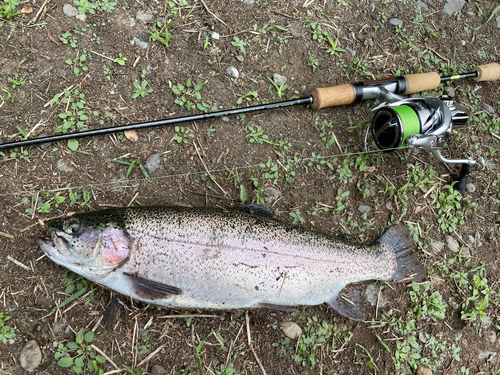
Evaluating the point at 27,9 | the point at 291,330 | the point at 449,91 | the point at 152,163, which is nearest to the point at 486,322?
the point at 291,330

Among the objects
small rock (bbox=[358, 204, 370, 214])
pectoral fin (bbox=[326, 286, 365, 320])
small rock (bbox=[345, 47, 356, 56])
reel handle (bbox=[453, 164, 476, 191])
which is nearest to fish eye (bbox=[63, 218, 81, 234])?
pectoral fin (bbox=[326, 286, 365, 320])

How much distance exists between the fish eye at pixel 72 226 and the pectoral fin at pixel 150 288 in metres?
0.47

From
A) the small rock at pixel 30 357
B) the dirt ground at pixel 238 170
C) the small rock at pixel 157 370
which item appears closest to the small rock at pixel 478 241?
the dirt ground at pixel 238 170

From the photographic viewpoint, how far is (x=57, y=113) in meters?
2.82

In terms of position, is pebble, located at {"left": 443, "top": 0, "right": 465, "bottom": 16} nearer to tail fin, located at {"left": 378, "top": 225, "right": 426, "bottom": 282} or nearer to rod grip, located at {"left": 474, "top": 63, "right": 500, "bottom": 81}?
rod grip, located at {"left": 474, "top": 63, "right": 500, "bottom": 81}

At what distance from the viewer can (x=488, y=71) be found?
346cm

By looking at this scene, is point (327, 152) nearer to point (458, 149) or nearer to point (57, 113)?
point (458, 149)

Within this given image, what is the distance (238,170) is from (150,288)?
1238 millimetres

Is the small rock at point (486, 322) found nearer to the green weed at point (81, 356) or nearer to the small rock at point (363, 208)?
the small rock at point (363, 208)

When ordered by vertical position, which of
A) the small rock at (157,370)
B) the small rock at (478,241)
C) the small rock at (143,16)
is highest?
the small rock at (143,16)

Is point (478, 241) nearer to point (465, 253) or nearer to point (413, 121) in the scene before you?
point (465, 253)

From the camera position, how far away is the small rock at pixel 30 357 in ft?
8.31

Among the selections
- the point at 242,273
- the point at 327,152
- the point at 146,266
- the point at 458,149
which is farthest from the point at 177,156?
the point at 458,149

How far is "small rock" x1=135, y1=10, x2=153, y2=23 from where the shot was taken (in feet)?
10.0
